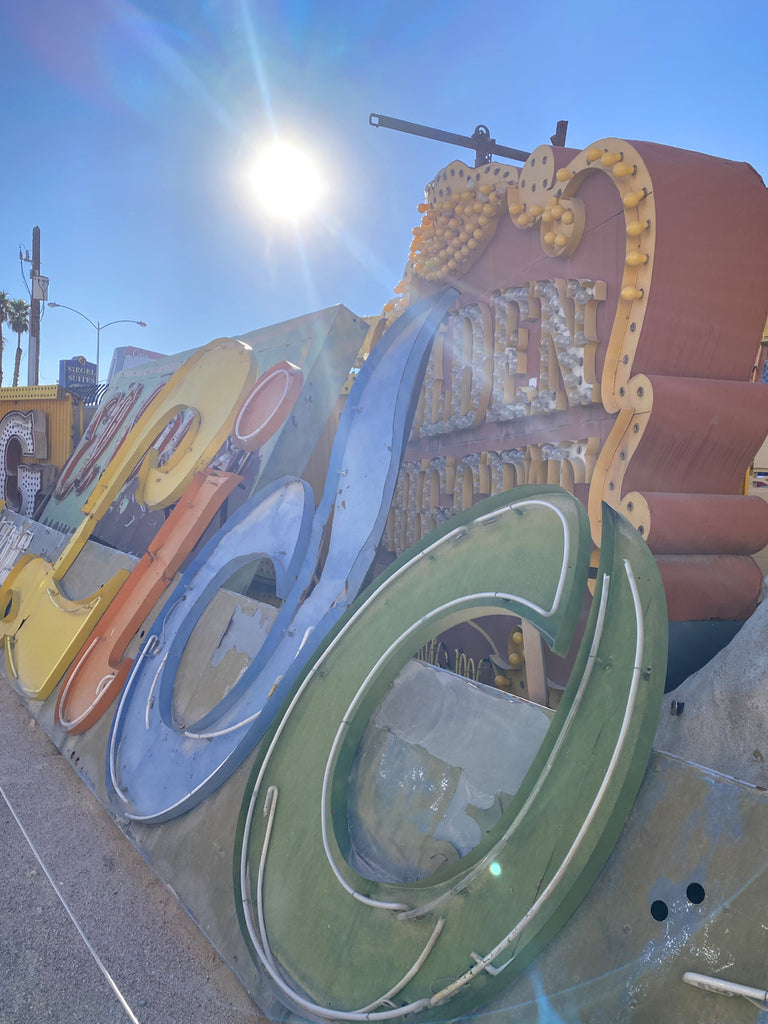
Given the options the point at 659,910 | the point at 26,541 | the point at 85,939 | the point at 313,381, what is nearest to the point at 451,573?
the point at 659,910

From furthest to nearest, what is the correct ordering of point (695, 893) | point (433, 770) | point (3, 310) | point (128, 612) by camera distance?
point (3, 310)
point (128, 612)
point (433, 770)
point (695, 893)

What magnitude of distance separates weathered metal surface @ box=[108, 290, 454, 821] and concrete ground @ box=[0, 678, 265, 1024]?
36 centimetres

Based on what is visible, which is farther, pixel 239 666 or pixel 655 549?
pixel 239 666

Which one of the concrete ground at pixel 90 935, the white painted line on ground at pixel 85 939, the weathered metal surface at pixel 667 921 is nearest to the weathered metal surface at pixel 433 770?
the weathered metal surface at pixel 667 921

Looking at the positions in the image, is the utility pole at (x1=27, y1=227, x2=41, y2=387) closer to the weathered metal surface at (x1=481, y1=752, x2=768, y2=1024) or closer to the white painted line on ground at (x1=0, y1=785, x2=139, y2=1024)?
the white painted line on ground at (x1=0, y1=785, x2=139, y2=1024)

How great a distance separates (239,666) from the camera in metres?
4.45

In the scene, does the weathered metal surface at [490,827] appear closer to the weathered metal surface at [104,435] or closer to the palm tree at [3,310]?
the weathered metal surface at [104,435]

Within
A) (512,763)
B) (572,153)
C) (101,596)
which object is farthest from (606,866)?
(101,596)

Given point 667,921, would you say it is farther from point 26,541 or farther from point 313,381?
point 26,541

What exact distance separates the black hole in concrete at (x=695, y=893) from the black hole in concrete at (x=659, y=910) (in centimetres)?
8

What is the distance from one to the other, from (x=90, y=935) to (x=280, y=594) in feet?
6.89

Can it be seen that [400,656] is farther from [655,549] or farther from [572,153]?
[572,153]

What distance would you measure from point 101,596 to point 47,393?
864 centimetres

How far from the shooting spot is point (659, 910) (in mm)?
1998
